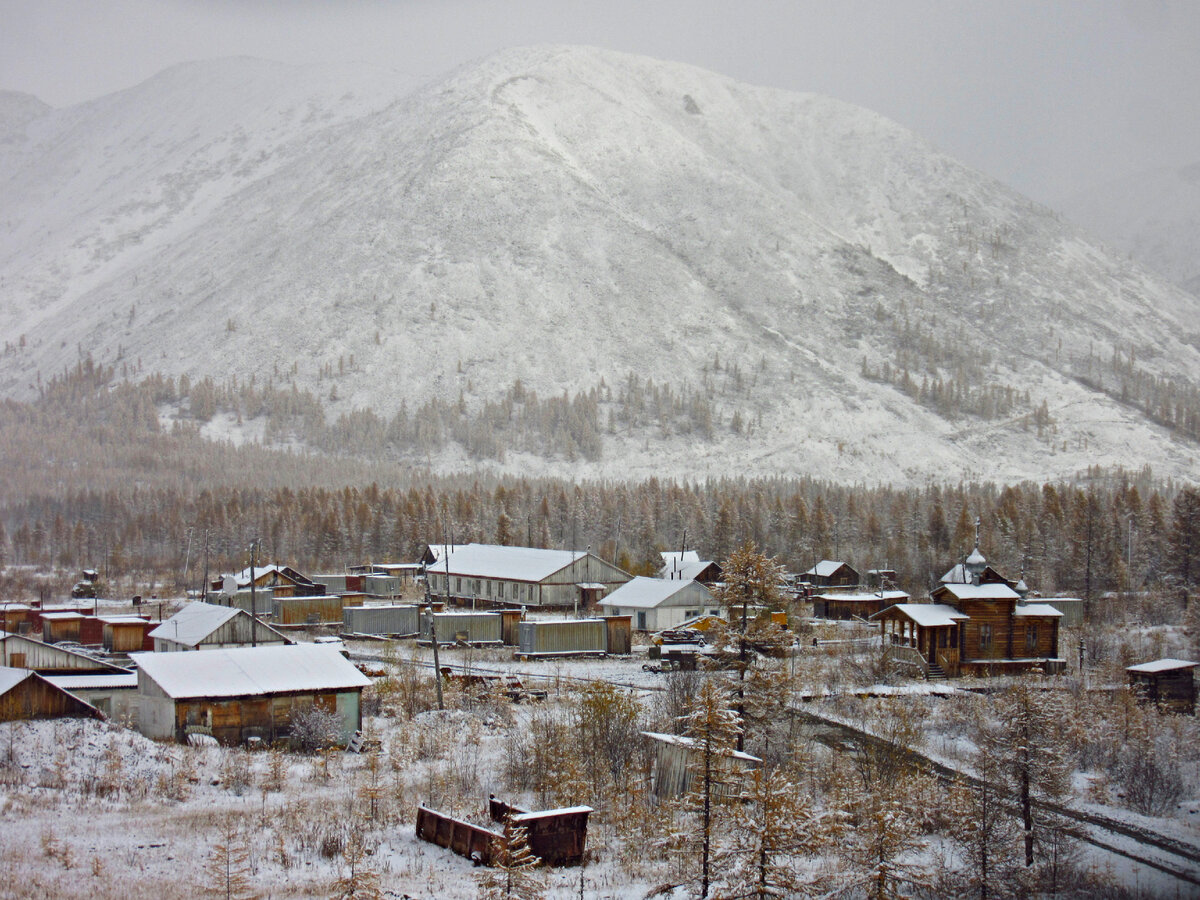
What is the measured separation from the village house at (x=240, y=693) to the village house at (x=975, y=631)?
26198 mm

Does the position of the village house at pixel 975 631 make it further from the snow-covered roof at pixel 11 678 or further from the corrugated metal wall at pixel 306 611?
the corrugated metal wall at pixel 306 611

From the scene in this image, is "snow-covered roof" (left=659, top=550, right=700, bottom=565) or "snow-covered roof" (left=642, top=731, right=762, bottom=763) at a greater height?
"snow-covered roof" (left=659, top=550, right=700, bottom=565)

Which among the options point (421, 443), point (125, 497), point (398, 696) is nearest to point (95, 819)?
point (398, 696)

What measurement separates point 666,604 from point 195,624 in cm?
2991

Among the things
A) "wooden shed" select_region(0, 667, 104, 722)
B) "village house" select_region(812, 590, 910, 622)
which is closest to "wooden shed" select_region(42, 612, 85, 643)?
"wooden shed" select_region(0, 667, 104, 722)

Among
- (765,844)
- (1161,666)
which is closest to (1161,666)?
(1161,666)

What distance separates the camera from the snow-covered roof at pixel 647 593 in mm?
68463

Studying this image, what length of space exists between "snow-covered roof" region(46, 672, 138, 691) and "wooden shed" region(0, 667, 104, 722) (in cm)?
555

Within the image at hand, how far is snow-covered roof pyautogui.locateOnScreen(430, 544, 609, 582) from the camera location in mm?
77312

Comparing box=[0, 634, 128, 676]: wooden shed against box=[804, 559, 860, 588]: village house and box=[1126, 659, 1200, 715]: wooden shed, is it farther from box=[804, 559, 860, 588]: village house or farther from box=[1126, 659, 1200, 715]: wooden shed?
box=[804, 559, 860, 588]: village house

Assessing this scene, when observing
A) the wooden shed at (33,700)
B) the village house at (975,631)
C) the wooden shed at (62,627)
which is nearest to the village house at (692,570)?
the village house at (975,631)

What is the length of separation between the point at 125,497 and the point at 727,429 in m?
97.1

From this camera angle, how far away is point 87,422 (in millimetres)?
181500

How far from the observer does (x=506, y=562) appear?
267 feet
